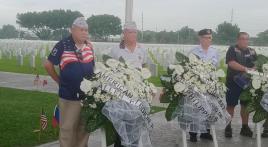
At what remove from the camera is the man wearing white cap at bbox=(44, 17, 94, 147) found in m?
5.38

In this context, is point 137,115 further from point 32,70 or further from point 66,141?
point 32,70

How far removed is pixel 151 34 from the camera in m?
49.6

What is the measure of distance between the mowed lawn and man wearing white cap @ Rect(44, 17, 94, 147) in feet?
5.89

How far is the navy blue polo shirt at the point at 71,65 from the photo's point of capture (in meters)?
5.38

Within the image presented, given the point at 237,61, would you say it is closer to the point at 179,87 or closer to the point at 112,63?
the point at 179,87

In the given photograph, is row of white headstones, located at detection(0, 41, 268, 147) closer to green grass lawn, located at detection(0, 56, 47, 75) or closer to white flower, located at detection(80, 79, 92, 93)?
green grass lawn, located at detection(0, 56, 47, 75)

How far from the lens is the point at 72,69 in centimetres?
537

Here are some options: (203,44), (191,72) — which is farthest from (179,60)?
(203,44)

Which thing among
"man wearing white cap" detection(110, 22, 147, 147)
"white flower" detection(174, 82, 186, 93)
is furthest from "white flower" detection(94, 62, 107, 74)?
"white flower" detection(174, 82, 186, 93)

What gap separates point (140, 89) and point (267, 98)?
218 cm

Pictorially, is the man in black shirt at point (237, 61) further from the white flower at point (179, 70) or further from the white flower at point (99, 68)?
the white flower at point (99, 68)

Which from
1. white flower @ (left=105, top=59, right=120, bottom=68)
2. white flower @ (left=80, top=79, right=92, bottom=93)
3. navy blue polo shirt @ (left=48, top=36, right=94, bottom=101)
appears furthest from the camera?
navy blue polo shirt @ (left=48, top=36, right=94, bottom=101)

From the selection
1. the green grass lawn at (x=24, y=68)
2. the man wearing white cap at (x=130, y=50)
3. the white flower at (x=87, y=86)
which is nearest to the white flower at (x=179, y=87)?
the man wearing white cap at (x=130, y=50)

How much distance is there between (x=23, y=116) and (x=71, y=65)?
439 cm
